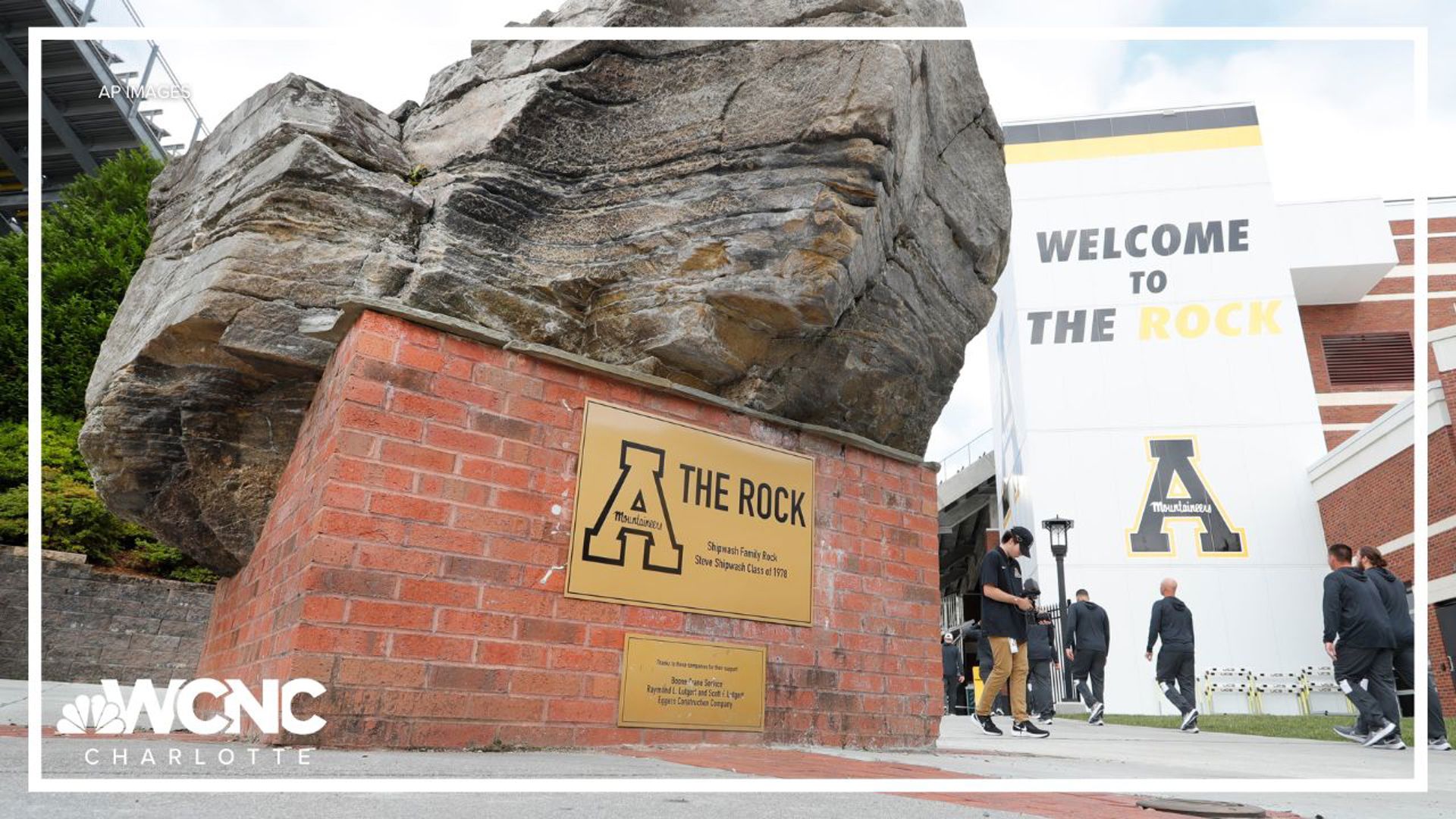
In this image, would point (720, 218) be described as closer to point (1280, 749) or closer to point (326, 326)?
point (326, 326)

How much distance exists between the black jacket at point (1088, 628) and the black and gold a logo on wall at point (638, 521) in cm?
893

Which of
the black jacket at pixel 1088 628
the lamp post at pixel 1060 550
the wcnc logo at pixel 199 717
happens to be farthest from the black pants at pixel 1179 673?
the wcnc logo at pixel 199 717

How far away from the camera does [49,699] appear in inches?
221

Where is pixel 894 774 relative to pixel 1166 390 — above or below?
below

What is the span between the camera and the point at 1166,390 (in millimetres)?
22531

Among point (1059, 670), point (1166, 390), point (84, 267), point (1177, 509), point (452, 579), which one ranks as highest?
point (1166, 390)

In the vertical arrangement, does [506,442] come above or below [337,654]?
above

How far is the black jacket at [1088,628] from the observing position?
11581 mm

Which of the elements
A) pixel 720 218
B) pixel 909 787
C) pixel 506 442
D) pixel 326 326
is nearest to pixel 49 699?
pixel 326 326

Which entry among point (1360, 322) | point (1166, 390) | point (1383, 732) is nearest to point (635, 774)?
point (1383, 732)

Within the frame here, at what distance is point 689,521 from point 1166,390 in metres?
21.3

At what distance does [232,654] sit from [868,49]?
476 centimetres

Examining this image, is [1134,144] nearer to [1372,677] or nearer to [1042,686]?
[1042,686]

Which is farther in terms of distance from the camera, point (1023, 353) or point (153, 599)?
point (1023, 353)
